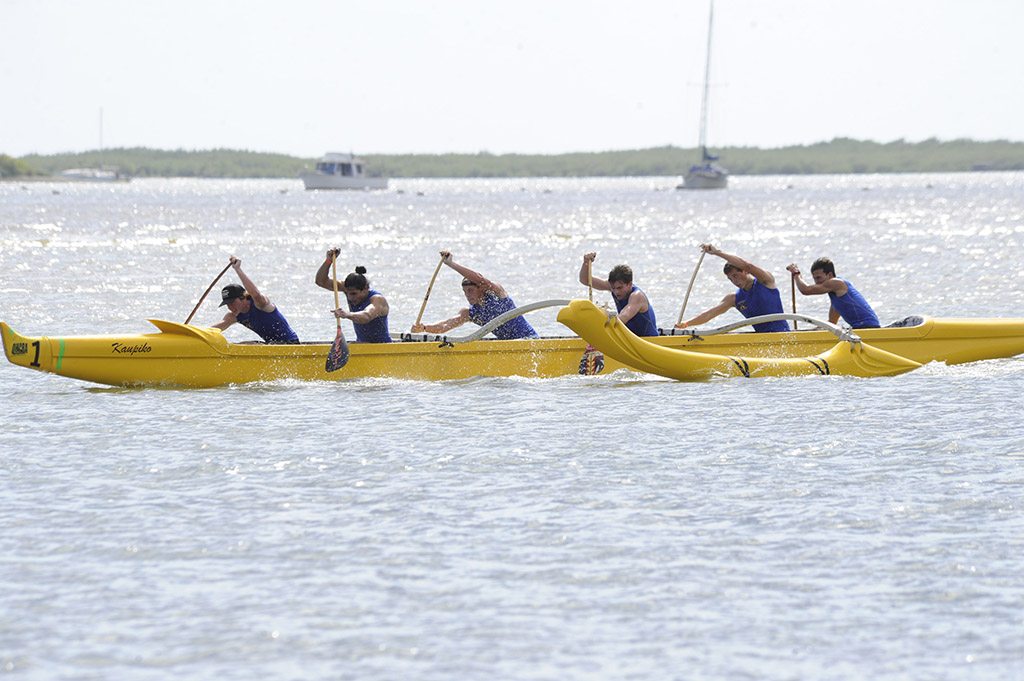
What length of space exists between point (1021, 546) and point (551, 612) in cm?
298

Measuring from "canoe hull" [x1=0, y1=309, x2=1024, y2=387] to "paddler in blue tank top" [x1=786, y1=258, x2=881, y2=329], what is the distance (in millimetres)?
577

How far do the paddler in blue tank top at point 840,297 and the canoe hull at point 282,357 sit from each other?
0.58 meters

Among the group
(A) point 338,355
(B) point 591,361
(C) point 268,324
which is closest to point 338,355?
(A) point 338,355

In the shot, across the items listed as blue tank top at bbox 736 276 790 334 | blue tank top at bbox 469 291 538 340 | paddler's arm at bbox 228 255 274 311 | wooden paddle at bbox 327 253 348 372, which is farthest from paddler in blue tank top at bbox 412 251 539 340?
blue tank top at bbox 736 276 790 334

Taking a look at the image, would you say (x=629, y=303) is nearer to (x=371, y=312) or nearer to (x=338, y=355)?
(x=371, y=312)

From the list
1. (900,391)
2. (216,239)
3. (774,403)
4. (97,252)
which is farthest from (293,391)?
(216,239)

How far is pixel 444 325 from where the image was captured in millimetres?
16781

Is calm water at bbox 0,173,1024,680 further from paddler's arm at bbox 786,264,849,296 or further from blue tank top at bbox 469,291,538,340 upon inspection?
paddler's arm at bbox 786,264,849,296

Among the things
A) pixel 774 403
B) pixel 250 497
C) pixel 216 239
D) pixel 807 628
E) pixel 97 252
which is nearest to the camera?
pixel 807 628

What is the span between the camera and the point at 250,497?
10.8 metres

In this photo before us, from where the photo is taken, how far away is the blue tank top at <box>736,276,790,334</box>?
17.2 m

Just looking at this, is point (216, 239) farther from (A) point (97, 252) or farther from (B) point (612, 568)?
(B) point (612, 568)

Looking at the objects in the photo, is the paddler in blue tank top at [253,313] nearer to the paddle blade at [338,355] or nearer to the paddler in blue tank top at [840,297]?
the paddle blade at [338,355]

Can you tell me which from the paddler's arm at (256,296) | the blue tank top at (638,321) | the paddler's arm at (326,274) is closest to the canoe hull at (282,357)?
the blue tank top at (638,321)
